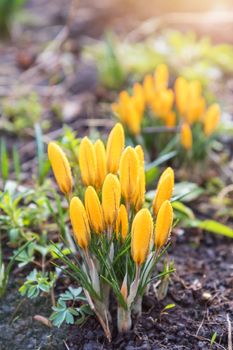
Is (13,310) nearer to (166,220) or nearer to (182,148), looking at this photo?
(166,220)

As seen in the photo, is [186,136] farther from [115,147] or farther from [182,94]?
[115,147]

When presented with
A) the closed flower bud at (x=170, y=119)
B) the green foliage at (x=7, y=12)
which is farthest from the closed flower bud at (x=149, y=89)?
the green foliage at (x=7, y=12)

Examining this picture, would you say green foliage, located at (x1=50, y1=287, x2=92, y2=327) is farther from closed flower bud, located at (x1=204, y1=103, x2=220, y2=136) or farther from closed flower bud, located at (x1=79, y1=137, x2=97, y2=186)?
closed flower bud, located at (x1=204, y1=103, x2=220, y2=136)

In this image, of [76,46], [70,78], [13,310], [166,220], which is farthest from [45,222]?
[76,46]

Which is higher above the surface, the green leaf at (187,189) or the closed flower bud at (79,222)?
the closed flower bud at (79,222)

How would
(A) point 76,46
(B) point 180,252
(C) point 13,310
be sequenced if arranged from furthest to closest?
(A) point 76,46
(B) point 180,252
(C) point 13,310

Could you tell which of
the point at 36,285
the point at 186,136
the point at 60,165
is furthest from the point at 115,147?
the point at 186,136

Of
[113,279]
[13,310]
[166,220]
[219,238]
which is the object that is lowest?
[219,238]

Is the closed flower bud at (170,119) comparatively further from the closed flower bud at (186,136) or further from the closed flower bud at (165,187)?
the closed flower bud at (165,187)
